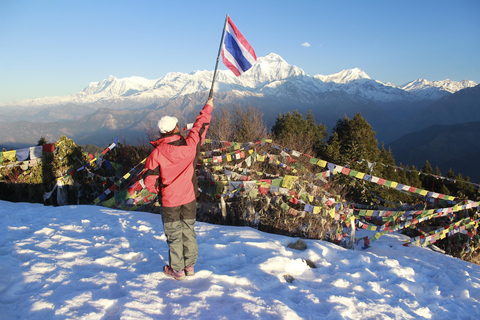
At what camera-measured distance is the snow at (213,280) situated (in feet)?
9.95

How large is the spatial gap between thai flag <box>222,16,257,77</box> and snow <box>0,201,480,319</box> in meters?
3.43

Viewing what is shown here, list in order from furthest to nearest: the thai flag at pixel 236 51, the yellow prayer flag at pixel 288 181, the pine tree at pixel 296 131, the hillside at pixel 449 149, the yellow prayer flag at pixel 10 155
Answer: the hillside at pixel 449 149, the pine tree at pixel 296 131, the yellow prayer flag at pixel 10 155, the yellow prayer flag at pixel 288 181, the thai flag at pixel 236 51

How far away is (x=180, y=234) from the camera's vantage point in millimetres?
3746

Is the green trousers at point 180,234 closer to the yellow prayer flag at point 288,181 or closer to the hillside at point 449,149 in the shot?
the yellow prayer flag at point 288,181

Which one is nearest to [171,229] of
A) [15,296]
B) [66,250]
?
[15,296]

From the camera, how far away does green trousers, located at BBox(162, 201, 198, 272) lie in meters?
3.67

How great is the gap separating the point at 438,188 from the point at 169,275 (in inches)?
1080

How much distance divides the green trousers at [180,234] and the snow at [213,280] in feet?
0.86

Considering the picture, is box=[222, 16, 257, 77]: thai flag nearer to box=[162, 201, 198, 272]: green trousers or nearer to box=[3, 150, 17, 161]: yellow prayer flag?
box=[162, 201, 198, 272]: green trousers

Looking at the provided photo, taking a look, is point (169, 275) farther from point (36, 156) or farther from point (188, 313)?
point (36, 156)

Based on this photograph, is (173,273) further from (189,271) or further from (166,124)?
(166,124)

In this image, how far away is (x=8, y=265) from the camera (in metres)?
3.72


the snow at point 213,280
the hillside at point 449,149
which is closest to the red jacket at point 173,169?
the snow at point 213,280

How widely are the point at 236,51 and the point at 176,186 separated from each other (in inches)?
135
